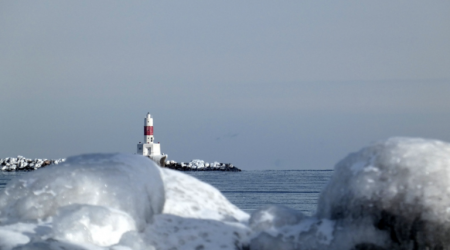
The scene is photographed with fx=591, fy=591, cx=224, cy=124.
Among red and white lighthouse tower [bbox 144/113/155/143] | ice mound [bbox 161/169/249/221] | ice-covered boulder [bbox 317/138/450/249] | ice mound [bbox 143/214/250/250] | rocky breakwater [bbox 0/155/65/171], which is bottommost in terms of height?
rocky breakwater [bbox 0/155/65/171]

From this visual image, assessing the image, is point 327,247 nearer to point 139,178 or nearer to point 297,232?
A: point 297,232

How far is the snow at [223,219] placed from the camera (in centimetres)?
471

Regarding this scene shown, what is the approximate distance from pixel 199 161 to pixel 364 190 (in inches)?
5320

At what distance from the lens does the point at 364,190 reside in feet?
16.1

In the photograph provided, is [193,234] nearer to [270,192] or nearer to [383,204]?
[383,204]

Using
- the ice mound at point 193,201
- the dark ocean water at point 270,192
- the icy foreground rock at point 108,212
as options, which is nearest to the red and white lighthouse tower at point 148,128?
the dark ocean water at point 270,192

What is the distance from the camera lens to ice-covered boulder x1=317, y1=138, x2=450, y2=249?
185 inches

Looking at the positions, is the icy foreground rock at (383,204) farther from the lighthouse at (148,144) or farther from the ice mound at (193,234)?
the lighthouse at (148,144)

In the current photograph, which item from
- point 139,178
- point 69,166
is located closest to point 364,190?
point 139,178

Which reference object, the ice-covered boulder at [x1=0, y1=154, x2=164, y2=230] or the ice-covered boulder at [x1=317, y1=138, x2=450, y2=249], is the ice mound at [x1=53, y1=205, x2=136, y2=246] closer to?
the ice-covered boulder at [x1=0, y1=154, x2=164, y2=230]

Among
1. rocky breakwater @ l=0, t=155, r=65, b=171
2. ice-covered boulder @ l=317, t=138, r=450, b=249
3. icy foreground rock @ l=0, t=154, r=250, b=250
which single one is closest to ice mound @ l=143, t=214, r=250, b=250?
icy foreground rock @ l=0, t=154, r=250, b=250

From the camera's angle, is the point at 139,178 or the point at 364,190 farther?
the point at 139,178

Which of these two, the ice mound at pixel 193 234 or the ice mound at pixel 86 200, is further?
the ice mound at pixel 193 234

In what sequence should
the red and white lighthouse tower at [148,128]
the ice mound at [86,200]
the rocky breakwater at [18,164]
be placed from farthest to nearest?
the rocky breakwater at [18,164] < the red and white lighthouse tower at [148,128] < the ice mound at [86,200]
